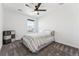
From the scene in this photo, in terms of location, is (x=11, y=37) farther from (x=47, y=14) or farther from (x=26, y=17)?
(x=47, y=14)

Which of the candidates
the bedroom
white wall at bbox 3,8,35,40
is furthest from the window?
white wall at bbox 3,8,35,40

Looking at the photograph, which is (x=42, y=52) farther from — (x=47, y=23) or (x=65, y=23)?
(x=47, y=23)

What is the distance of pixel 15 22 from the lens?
4492mm

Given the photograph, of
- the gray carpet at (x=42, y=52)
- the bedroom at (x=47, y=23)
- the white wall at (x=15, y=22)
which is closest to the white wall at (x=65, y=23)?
the bedroom at (x=47, y=23)

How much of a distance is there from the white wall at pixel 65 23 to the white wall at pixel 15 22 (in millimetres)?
1715

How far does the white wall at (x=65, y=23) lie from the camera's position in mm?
3023

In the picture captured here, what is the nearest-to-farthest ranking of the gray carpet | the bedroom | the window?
the gray carpet, the bedroom, the window

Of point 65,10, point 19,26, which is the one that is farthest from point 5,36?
point 65,10

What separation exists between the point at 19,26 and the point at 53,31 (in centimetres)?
255

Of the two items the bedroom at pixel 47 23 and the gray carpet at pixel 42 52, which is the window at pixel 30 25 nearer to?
the bedroom at pixel 47 23

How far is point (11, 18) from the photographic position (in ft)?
14.0

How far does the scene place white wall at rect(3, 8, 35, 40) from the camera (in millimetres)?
4031

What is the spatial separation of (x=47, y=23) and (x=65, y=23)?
1.32 meters

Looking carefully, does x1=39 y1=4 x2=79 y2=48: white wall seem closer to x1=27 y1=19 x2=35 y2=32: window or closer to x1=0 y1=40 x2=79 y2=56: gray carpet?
x1=0 y1=40 x2=79 y2=56: gray carpet
